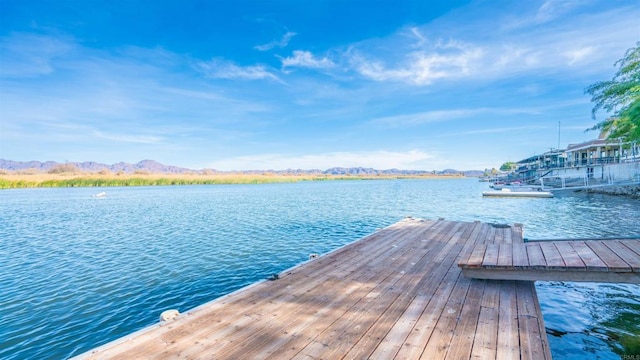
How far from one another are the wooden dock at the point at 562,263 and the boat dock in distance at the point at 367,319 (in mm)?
43

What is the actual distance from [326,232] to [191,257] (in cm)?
592

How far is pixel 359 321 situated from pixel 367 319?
12 centimetres

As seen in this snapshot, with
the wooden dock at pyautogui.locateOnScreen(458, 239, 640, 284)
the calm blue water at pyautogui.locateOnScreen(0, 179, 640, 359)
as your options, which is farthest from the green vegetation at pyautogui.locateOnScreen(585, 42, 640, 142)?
the wooden dock at pyautogui.locateOnScreen(458, 239, 640, 284)

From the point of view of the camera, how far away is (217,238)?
11.8 meters

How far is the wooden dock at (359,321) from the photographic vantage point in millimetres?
2852

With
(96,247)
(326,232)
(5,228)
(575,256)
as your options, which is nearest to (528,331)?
(575,256)

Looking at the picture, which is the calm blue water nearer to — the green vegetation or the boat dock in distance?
the boat dock in distance

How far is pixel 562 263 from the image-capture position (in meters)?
4.39

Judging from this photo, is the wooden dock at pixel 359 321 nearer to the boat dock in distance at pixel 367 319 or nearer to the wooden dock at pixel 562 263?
the boat dock in distance at pixel 367 319

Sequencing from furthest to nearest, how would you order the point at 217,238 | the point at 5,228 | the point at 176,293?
the point at 5,228, the point at 217,238, the point at 176,293

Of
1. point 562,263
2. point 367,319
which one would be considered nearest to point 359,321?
point 367,319

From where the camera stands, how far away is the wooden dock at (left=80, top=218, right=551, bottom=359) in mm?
2852

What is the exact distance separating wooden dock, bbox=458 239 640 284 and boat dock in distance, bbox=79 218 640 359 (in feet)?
0.14

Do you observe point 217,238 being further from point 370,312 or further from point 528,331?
point 528,331
